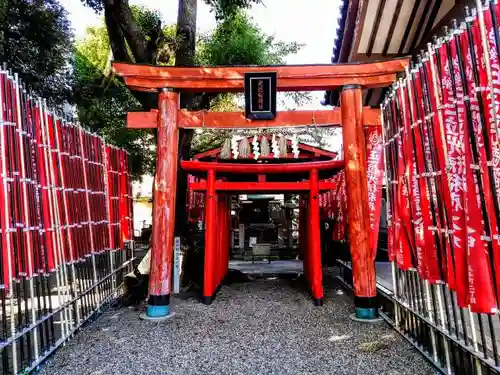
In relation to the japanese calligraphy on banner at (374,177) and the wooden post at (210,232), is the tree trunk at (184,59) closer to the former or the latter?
the wooden post at (210,232)

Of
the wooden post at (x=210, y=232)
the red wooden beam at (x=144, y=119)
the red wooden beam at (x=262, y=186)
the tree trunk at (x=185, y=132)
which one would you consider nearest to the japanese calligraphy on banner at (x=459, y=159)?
the red wooden beam at (x=262, y=186)

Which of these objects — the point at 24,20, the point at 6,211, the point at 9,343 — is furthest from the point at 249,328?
the point at 24,20

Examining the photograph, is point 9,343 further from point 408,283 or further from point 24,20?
point 24,20

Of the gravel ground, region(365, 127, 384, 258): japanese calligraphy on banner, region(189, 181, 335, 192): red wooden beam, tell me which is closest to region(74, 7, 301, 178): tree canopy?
region(189, 181, 335, 192): red wooden beam

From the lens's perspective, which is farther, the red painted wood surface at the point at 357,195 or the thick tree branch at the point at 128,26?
the thick tree branch at the point at 128,26

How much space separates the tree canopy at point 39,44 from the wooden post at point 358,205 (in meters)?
7.23

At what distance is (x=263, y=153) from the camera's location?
8.70 metres

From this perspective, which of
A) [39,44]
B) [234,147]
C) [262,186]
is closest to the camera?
[262,186]

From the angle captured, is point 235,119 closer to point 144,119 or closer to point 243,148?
point 144,119

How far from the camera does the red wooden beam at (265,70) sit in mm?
6508

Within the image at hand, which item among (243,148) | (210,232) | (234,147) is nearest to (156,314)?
(210,232)

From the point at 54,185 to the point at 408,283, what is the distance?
15.3 ft

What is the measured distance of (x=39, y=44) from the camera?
1004 centimetres

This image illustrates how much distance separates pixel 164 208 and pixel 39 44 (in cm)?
667
